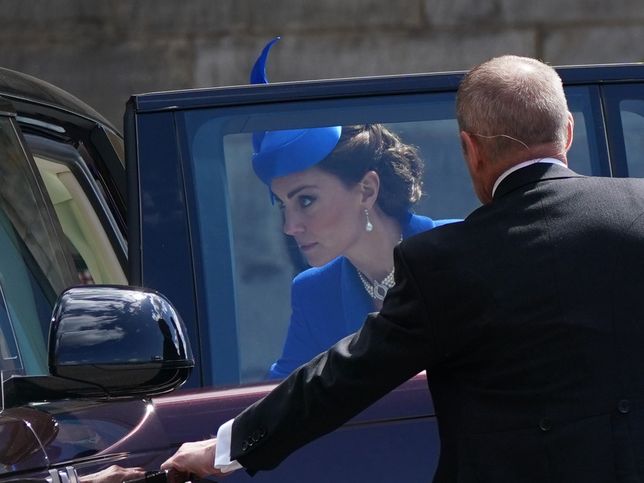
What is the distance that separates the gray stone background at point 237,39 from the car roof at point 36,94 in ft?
11.6

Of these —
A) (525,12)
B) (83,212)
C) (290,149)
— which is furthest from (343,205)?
(525,12)

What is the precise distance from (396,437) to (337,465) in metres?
0.13

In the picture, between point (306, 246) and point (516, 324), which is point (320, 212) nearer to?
point (306, 246)

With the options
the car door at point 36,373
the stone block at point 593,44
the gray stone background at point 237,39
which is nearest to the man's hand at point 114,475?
the car door at point 36,373

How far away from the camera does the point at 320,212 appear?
245 centimetres

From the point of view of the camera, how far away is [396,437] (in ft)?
7.32

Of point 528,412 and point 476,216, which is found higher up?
point 476,216

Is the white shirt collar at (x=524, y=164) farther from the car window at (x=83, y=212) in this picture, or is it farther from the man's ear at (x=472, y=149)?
the car window at (x=83, y=212)

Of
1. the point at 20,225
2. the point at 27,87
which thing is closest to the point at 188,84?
the point at 27,87

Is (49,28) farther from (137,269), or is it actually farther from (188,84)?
(137,269)

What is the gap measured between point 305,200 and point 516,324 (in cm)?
75

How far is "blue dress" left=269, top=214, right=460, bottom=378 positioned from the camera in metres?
2.38

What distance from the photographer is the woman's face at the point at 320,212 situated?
243 cm

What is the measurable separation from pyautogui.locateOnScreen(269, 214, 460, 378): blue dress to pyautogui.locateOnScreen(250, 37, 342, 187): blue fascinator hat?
0.69 ft
